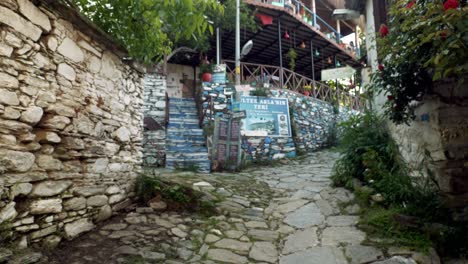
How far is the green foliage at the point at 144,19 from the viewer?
2.41 m

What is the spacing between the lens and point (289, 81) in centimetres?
1077

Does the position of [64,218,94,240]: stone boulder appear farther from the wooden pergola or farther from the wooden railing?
the wooden pergola

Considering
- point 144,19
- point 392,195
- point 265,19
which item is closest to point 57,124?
point 144,19

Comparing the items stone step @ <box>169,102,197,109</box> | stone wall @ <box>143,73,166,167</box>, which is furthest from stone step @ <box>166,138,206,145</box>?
stone step @ <box>169,102,197,109</box>

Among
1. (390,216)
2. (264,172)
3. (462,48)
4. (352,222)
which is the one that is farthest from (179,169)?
(462,48)

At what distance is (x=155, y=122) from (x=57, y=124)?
15.6ft

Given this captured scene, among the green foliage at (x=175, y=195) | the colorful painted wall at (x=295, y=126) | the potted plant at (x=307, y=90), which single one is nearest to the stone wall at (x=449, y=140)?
the green foliage at (x=175, y=195)

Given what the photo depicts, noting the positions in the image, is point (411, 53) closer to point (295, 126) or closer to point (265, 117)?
point (265, 117)

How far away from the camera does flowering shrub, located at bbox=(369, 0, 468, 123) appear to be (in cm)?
175

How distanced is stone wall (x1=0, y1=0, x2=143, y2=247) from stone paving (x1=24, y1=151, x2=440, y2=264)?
11.4 inches

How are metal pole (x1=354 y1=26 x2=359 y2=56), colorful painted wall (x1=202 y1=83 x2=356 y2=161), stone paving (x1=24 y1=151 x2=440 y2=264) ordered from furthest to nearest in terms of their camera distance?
metal pole (x1=354 y1=26 x2=359 y2=56)
colorful painted wall (x1=202 y1=83 x2=356 y2=161)
stone paving (x1=24 y1=151 x2=440 y2=264)

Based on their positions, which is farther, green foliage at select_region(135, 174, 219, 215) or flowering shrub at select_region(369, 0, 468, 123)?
green foliage at select_region(135, 174, 219, 215)

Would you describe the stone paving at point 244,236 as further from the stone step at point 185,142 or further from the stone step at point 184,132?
the stone step at point 184,132

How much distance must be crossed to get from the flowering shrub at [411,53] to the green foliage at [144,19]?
60.8 inches
